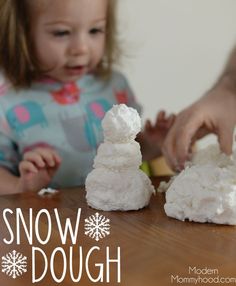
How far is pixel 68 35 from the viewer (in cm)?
112

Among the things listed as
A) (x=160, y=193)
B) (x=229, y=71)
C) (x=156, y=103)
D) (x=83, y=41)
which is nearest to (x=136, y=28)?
(x=156, y=103)

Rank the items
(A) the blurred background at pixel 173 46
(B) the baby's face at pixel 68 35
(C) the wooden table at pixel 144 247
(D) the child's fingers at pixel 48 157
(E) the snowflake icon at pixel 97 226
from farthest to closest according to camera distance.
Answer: (A) the blurred background at pixel 173 46 → (B) the baby's face at pixel 68 35 → (D) the child's fingers at pixel 48 157 → (E) the snowflake icon at pixel 97 226 → (C) the wooden table at pixel 144 247

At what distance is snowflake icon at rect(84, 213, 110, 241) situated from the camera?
1.94 feet

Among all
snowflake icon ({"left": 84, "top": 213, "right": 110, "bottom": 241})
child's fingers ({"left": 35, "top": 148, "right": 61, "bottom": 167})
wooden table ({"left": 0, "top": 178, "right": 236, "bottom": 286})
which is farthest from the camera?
child's fingers ({"left": 35, "top": 148, "right": 61, "bottom": 167})

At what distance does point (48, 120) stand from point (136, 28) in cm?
53

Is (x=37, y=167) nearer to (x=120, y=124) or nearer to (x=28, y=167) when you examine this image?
(x=28, y=167)

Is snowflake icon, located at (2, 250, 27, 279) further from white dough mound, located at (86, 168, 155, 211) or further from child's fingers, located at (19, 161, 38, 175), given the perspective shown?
child's fingers, located at (19, 161, 38, 175)

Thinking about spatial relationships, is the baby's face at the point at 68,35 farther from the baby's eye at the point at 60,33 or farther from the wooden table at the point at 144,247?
the wooden table at the point at 144,247

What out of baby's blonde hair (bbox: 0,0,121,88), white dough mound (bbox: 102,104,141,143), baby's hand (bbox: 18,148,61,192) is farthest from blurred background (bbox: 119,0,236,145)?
white dough mound (bbox: 102,104,141,143)

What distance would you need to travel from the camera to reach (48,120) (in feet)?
3.81

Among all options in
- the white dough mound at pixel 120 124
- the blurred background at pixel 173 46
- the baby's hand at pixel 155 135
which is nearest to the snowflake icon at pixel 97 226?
the white dough mound at pixel 120 124

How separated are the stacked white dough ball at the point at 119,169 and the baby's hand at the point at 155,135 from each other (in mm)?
454

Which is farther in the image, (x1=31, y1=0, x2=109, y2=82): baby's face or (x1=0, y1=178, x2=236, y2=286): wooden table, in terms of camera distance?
(x1=31, y1=0, x2=109, y2=82): baby's face

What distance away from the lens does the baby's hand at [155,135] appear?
1.17m
